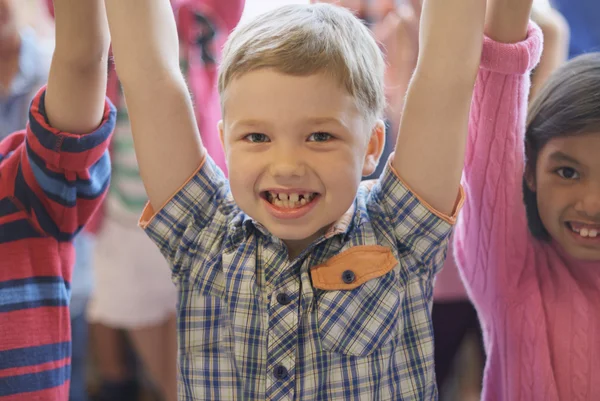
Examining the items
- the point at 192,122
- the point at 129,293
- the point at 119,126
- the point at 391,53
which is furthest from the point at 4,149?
the point at 391,53

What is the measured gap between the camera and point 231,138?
31.9 inches

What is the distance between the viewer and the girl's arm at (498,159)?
0.82m

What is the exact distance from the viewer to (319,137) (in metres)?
0.79

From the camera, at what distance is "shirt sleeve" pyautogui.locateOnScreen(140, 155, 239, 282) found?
0.84 meters

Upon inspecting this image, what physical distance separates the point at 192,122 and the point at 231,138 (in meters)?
0.06

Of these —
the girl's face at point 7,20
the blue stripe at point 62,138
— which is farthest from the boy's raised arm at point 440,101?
the girl's face at point 7,20

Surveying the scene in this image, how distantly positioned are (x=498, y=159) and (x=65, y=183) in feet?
1.81

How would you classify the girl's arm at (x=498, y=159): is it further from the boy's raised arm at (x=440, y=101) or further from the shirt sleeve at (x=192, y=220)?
the shirt sleeve at (x=192, y=220)

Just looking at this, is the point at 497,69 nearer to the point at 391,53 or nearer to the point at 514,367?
the point at 514,367

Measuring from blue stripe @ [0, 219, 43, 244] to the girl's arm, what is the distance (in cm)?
57

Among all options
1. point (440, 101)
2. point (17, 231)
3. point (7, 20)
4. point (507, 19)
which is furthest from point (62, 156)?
point (7, 20)

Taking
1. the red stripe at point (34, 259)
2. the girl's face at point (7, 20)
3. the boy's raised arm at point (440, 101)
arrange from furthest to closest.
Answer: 1. the girl's face at point (7, 20)
2. the red stripe at point (34, 259)
3. the boy's raised arm at point (440, 101)

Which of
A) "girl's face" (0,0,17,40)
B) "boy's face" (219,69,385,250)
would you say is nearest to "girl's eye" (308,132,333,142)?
"boy's face" (219,69,385,250)

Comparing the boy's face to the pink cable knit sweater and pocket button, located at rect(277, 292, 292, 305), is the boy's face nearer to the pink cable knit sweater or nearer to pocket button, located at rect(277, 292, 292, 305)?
pocket button, located at rect(277, 292, 292, 305)
